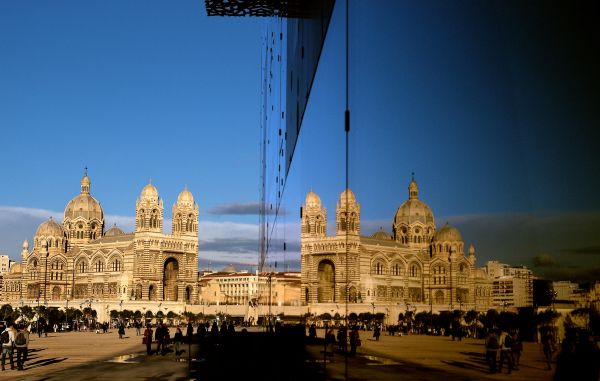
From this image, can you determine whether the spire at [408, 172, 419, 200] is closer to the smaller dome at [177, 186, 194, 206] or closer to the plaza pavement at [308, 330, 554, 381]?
the plaza pavement at [308, 330, 554, 381]

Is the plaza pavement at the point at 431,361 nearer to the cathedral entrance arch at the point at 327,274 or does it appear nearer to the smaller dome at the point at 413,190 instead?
the smaller dome at the point at 413,190

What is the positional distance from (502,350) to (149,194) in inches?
Answer: 3812

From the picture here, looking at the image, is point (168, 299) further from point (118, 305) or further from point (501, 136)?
point (501, 136)

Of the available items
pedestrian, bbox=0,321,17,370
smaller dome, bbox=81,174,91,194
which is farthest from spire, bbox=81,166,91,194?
pedestrian, bbox=0,321,17,370

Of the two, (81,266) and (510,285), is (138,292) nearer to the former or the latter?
(81,266)

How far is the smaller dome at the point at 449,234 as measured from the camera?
2.61 m

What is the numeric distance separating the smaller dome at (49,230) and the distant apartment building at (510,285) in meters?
113

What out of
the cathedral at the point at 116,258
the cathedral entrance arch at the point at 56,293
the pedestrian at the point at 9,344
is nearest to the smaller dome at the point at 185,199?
the cathedral at the point at 116,258

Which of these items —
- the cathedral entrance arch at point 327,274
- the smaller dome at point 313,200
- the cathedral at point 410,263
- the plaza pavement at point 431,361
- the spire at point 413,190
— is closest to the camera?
the plaza pavement at point 431,361

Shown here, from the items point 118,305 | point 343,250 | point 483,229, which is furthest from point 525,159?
point 118,305

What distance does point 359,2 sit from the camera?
438 cm

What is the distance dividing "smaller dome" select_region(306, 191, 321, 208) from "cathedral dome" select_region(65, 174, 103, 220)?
107 m

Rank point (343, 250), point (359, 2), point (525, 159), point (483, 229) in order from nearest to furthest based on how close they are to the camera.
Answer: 1. point (525, 159)
2. point (483, 229)
3. point (359, 2)
4. point (343, 250)

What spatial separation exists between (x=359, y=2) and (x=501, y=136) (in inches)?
94.6
